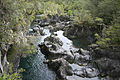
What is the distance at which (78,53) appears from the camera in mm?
27297

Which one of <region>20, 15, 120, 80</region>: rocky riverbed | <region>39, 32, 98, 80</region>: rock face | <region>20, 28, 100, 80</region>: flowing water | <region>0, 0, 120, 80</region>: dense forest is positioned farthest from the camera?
<region>39, 32, 98, 80</region>: rock face

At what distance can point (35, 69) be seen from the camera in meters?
22.1

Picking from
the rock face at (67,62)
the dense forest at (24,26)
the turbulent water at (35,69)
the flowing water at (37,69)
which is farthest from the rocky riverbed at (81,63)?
the dense forest at (24,26)

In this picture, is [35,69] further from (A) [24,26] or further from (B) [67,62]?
(A) [24,26]

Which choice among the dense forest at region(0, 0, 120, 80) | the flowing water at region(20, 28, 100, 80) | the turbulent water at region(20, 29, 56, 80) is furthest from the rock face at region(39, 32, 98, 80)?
the dense forest at region(0, 0, 120, 80)

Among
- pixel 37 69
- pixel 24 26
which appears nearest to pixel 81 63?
pixel 37 69

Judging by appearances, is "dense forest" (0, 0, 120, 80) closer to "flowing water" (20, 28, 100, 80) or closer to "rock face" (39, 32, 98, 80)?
"flowing water" (20, 28, 100, 80)

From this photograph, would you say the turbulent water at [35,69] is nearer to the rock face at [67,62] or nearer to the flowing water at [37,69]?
the flowing water at [37,69]

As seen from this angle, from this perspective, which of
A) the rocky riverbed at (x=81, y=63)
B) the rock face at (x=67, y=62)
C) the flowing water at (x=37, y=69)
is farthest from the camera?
the rock face at (x=67, y=62)

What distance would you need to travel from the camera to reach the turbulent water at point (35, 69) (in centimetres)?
2017

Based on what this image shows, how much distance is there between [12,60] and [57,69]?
801 centimetres

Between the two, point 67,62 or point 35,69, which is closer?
point 35,69

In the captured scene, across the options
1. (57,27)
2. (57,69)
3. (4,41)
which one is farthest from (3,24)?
(57,27)

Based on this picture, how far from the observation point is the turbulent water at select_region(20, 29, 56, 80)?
20.2 m
